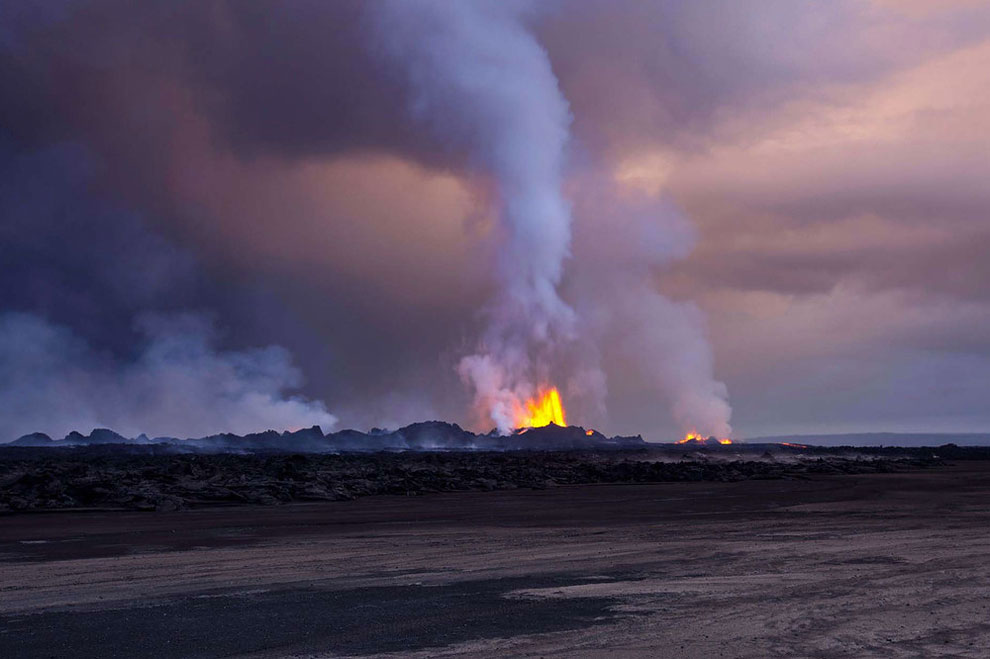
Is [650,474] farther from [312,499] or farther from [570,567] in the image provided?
[570,567]

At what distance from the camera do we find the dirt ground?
1320 centimetres

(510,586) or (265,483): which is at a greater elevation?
(265,483)

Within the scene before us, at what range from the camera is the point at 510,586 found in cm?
1800

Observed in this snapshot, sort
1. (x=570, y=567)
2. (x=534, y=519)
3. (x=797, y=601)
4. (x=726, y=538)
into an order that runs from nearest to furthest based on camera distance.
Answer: (x=797, y=601)
(x=570, y=567)
(x=726, y=538)
(x=534, y=519)

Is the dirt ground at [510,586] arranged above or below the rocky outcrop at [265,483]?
below

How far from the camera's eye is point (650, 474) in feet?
217

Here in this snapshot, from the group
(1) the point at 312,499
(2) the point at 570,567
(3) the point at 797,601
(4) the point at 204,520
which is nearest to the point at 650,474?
(1) the point at 312,499

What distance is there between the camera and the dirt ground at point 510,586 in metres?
13.2

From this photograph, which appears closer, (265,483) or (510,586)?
(510,586)

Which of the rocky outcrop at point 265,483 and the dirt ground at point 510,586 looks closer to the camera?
the dirt ground at point 510,586

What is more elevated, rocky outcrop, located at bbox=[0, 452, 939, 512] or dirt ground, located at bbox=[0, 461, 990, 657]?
rocky outcrop, located at bbox=[0, 452, 939, 512]

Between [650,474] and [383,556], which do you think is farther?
[650,474]

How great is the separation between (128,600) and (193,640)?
428 centimetres

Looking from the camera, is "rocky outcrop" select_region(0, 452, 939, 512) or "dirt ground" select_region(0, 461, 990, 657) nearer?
"dirt ground" select_region(0, 461, 990, 657)
